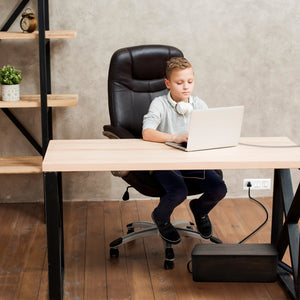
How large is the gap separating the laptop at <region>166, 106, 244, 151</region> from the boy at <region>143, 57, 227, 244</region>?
0.31 m

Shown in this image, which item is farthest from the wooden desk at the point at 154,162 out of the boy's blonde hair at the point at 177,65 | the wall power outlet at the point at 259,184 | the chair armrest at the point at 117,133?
the wall power outlet at the point at 259,184

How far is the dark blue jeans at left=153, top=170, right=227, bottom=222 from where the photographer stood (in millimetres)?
2826

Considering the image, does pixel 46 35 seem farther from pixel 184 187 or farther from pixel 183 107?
pixel 184 187

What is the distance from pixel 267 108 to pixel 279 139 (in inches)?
45.5

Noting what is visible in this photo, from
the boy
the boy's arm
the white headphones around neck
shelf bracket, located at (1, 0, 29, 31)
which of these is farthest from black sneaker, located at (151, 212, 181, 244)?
shelf bracket, located at (1, 0, 29, 31)

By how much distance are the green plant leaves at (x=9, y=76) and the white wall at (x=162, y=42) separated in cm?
30

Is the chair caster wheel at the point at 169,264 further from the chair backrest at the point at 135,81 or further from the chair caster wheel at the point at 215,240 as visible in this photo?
the chair backrest at the point at 135,81

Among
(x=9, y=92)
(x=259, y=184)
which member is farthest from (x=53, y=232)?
(x=259, y=184)

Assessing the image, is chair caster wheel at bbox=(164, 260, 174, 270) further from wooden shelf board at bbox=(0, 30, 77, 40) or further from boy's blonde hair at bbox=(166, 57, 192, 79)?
wooden shelf board at bbox=(0, 30, 77, 40)

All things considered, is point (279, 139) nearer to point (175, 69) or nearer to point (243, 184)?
point (175, 69)

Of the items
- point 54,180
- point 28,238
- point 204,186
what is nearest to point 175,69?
point 204,186

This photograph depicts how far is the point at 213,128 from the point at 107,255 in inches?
40.4

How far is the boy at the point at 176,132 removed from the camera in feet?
9.20

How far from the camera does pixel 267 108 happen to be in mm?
3908
